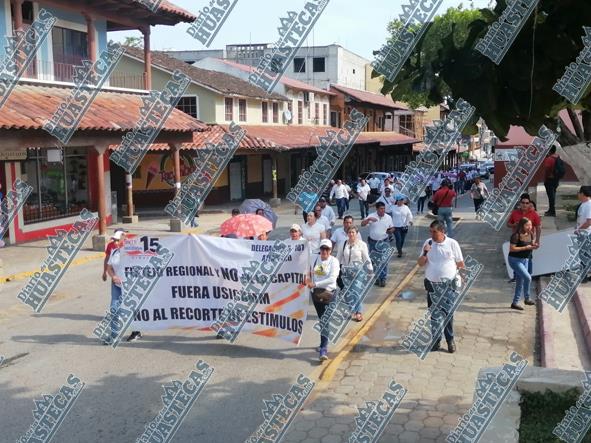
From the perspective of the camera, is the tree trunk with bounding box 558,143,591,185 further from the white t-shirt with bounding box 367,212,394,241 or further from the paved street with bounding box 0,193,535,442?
the white t-shirt with bounding box 367,212,394,241

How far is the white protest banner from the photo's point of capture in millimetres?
8898

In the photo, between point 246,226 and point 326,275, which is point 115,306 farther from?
point 326,275

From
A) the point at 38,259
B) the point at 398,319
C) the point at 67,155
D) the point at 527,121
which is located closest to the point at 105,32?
the point at 67,155

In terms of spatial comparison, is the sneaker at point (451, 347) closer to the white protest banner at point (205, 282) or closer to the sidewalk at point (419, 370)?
the sidewalk at point (419, 370)

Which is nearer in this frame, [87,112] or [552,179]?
[87,112]

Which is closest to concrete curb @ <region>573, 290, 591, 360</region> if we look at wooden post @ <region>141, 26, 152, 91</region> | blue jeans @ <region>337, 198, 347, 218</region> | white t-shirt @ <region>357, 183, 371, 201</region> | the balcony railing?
white t-shirt @ <region>357, 183, 371, 201</region>

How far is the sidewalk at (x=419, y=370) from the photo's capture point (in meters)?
6.47

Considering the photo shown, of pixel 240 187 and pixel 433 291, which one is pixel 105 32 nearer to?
pixel 240 187

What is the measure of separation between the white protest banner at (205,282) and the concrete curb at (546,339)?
331 cm

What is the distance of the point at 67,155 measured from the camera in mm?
21391

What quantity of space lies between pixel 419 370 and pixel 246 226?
12.9 ft

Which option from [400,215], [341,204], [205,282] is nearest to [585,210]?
[400,215]

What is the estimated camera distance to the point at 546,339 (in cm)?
898

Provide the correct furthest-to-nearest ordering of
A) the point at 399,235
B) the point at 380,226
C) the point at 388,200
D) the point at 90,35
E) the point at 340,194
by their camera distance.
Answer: the point at 340,194, the point at 90,35, the point at 388,200, the point at 399,235, the point at 380,226
